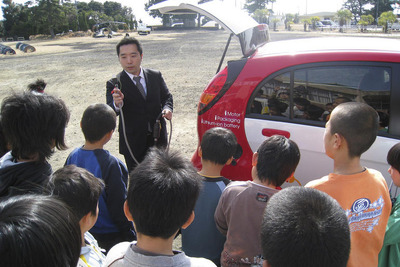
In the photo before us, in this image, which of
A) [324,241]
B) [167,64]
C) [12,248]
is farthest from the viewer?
[167,64]

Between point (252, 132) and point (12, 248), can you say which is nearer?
point (12, 248)

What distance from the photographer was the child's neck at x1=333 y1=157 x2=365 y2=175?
1.93 m

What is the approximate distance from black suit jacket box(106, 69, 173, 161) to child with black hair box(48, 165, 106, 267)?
1684 millimetres

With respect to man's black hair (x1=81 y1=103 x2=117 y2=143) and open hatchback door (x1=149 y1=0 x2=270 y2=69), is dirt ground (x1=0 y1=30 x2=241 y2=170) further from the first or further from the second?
man's black hair (x1=81 y1=103 x2=117 y2=143)

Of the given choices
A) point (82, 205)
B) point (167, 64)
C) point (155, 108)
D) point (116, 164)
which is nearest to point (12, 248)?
point (82, 205)

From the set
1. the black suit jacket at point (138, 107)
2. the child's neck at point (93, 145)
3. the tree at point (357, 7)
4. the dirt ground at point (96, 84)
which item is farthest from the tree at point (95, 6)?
the child's neck at point (93, 145)

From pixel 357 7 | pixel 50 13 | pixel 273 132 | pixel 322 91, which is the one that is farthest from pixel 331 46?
pixel 357 7

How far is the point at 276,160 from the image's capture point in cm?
207

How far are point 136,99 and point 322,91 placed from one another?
5.74ft

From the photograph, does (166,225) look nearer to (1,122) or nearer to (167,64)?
(1,122)

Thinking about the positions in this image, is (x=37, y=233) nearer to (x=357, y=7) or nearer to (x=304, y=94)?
(x=304, y=94)

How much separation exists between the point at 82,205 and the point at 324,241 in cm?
116

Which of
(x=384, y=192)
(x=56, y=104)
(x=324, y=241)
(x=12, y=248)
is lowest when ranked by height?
(x=384, y=192)

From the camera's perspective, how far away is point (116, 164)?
246 centimetres
